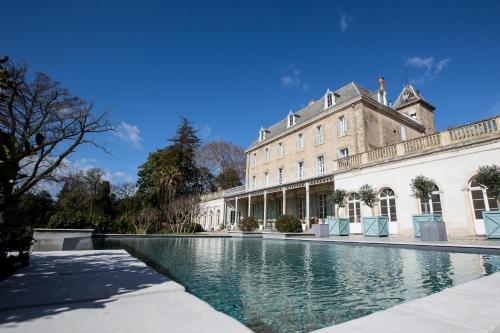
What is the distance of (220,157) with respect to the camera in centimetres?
4262

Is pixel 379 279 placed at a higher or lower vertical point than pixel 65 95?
lower

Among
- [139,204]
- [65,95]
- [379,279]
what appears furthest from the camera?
[139,204]

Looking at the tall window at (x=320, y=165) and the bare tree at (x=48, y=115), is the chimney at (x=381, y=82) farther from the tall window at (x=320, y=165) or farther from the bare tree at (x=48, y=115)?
the bare tree at (x=48, y=115)

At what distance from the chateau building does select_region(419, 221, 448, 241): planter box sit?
9.34 ft

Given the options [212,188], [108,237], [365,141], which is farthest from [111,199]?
[365,141]

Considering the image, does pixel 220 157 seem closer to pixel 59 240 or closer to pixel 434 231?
pixel 59 240

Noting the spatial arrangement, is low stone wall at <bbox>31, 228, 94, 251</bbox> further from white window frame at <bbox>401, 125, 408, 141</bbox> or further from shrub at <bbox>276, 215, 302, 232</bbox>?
white window frame at <bbox>401, 125, 408, 141</bbox>

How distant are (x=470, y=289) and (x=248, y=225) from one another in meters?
17.8

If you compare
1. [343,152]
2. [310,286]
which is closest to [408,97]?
[343,152]

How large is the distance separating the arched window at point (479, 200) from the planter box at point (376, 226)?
3708 millimetres

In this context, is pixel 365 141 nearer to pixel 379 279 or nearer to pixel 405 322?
pixel 379 279

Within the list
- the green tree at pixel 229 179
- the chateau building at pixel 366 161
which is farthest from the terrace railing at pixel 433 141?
the green tree at pixel 229 179

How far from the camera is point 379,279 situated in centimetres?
452

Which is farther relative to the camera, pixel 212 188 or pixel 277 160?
pixel 212 188
